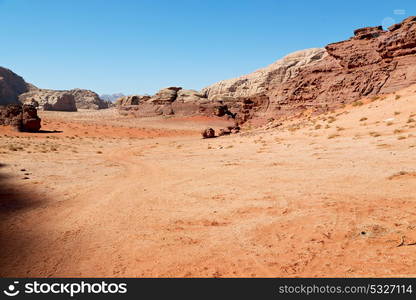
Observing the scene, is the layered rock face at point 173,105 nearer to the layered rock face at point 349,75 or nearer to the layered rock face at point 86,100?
the layered rock face at point 349,75

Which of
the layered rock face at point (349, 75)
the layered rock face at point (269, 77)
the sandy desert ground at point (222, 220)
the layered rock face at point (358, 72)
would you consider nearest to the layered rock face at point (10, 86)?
the layered rock face at point (269, 77)

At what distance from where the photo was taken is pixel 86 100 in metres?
111

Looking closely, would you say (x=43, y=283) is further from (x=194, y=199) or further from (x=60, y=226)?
(x=194, y=199)

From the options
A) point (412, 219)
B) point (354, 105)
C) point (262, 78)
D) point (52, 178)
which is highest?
point (262, 78)

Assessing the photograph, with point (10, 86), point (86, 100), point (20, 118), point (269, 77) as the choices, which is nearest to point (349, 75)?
point (20, 118)

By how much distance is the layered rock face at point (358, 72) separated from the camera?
75.6 ft

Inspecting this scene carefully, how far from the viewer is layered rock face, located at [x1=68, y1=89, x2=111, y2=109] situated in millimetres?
108625

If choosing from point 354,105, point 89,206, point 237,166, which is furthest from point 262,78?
point 89,206

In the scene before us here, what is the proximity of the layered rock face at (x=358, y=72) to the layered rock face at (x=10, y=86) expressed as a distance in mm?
92961

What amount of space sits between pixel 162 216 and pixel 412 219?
4243mm

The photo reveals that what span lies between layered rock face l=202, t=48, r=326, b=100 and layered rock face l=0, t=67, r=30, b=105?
64656 mm

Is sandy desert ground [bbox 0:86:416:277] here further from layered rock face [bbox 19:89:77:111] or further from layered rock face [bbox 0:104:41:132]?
layered rock face [bbox 19:89:77:111]

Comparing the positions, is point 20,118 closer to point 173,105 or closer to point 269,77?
point 173,105

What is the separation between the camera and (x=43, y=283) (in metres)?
3.38
